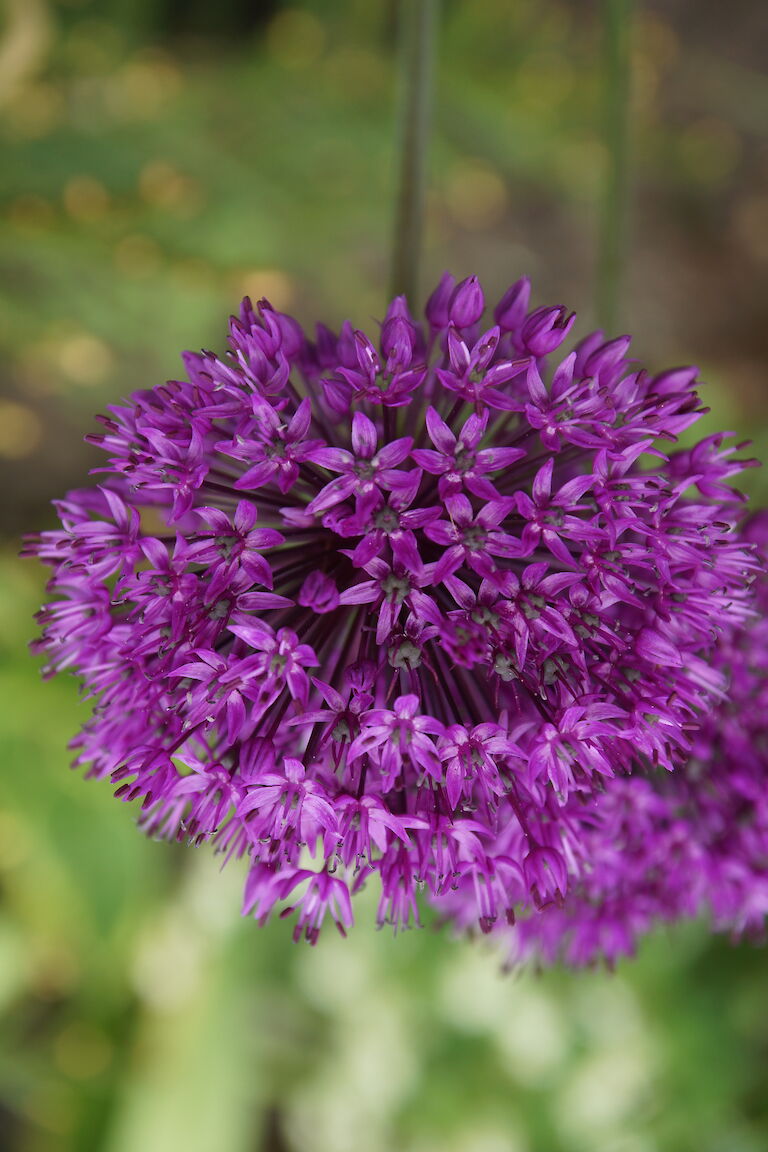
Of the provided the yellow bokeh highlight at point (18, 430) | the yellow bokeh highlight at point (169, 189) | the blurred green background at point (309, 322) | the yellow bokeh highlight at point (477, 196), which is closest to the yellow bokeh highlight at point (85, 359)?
the blurred green background at point (309, 322)

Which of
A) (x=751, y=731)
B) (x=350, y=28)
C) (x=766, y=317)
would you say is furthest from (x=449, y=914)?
(x=766, y=317)

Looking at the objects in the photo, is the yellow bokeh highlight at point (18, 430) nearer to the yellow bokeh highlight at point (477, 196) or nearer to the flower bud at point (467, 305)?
the yellow bokeh highlight at point (477, 196)

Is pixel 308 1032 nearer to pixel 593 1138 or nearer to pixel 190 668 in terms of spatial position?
pixel 593 1138

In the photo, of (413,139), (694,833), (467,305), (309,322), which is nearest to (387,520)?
(467,305)

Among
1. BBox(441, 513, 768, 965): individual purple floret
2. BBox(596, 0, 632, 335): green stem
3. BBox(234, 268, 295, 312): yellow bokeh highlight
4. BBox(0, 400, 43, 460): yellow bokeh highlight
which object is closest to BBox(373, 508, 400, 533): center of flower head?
BBox(441, 513, 768, 965): individual purple floret

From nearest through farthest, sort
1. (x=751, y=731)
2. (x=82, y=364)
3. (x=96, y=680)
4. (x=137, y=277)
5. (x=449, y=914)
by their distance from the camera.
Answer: (x=96, y=680)
(x=751, y=731)
(x=449, y=914)
(x=137, y=277)
(x=82, y=364)

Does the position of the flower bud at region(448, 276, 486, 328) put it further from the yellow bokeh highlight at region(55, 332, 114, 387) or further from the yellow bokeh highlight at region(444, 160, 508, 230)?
the yellow bokeh highlight at region(444, 160, 508, 230)
